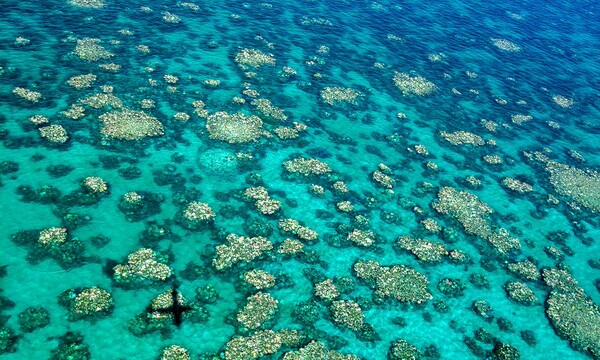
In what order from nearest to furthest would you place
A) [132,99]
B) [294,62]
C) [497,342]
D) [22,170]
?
[497,342] → [22,170] → [132,99] → [294,62]

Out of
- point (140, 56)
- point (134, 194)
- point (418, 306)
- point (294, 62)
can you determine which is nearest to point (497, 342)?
point (418, 306)

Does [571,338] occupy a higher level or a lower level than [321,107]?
lower

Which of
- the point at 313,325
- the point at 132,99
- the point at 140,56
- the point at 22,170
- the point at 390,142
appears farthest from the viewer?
the point at 140,56

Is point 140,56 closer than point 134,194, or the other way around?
point 134,194

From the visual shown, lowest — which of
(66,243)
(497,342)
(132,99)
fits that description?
(497,342)

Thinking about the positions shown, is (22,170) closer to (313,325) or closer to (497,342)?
(313,325)

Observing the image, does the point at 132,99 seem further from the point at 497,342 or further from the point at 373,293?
the point at 497,342
